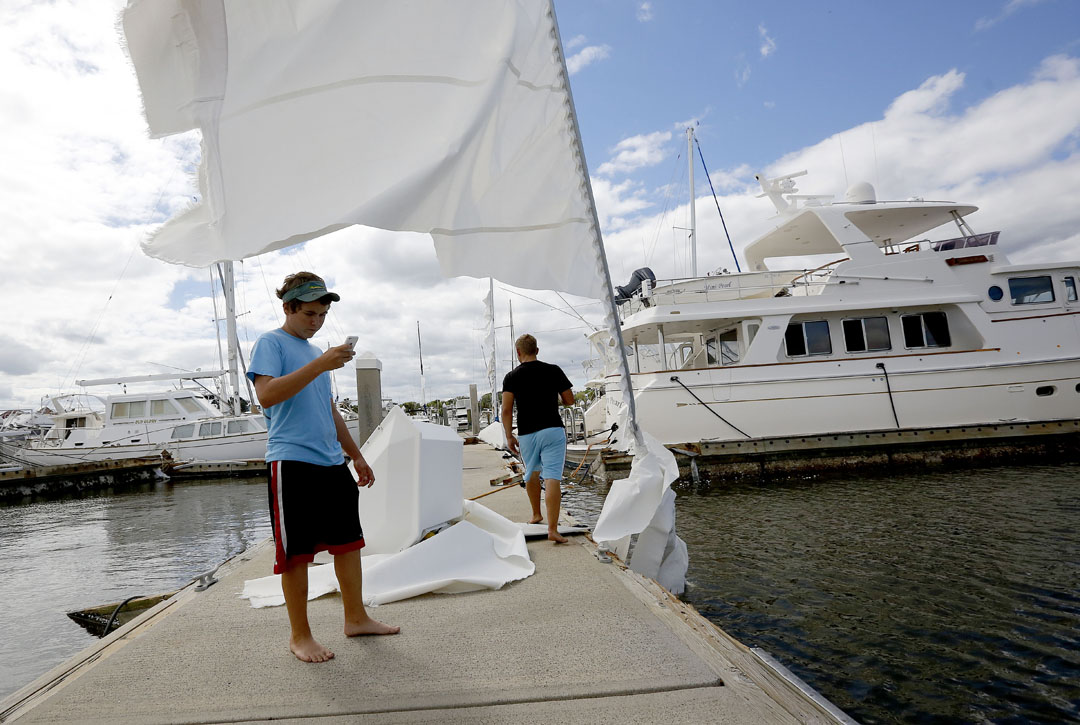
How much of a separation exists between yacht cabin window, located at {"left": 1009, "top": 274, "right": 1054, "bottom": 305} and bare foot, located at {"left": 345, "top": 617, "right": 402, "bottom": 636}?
16121 millimetres

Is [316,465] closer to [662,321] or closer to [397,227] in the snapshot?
[397,227]

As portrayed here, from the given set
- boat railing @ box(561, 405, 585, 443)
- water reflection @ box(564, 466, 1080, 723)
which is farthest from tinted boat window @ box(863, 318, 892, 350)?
boat railing @ box(561, 405, 585, 443)

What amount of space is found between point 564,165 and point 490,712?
8.90 feet

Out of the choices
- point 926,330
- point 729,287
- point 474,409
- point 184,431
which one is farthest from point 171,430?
point 926,330

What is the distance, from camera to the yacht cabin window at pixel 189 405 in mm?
24777

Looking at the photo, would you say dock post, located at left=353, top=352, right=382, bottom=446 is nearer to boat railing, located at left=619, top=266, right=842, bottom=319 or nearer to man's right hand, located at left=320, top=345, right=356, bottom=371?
man's right hand, located at left=320, top=345, right=356, bottom=371

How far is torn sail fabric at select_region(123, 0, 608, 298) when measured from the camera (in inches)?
73.5

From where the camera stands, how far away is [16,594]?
311 inches

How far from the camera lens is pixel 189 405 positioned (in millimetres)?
24906

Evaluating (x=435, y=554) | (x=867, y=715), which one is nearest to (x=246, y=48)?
(x=435, y=554)

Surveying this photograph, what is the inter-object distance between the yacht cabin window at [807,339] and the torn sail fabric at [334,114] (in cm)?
1229

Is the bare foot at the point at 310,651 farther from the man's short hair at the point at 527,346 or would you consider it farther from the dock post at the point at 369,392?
the dock post at the point at 369,392

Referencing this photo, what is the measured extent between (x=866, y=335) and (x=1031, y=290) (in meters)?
3.94

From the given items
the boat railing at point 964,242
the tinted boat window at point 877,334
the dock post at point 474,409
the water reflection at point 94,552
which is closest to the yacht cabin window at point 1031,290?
the boat railing at point 964,242
